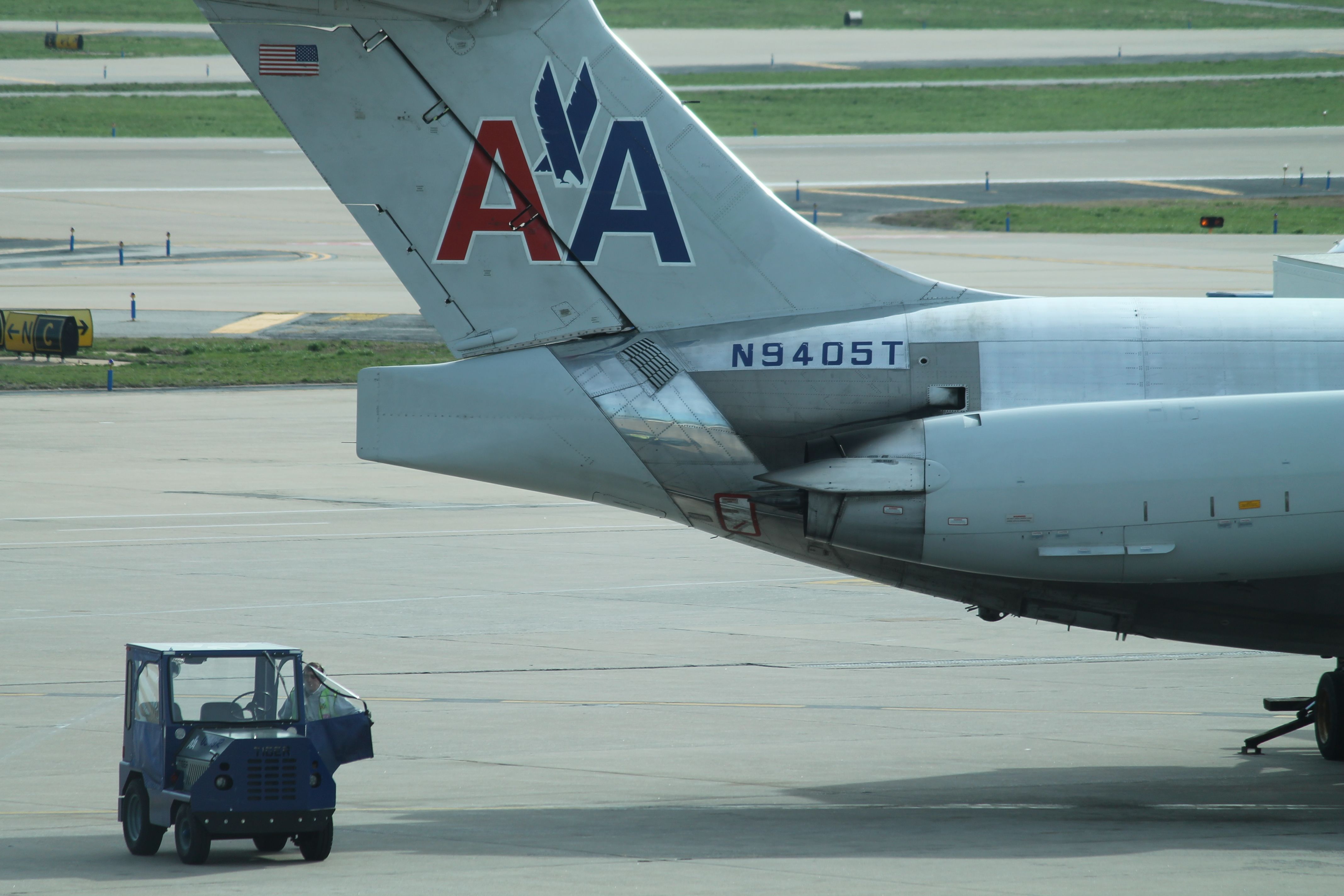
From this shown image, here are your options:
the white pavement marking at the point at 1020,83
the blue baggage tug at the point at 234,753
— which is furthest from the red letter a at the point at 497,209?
the white pavement marking at the point at 1020,83

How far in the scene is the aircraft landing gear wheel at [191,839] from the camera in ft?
41.4

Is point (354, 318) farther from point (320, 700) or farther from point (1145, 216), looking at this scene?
point (320, 700)

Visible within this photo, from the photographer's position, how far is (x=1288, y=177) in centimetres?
8931

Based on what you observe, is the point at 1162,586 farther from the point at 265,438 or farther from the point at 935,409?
the point at 265,438

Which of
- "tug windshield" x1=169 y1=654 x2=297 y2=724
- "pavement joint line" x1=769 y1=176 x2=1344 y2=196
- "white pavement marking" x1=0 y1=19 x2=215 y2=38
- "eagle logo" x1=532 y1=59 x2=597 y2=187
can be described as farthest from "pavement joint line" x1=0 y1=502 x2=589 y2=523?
"white pavement marking" x1=0 y1=19 x2=215 y2=38

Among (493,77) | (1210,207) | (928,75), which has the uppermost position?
(928,75)

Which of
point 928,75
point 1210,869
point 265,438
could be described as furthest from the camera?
point 928,75

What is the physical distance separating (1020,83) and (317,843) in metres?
119

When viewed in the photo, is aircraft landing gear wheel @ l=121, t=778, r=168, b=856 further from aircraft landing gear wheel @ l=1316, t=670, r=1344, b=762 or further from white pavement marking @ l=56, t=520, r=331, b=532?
white pavement marking @ l=56, t=520, r=331, b=532

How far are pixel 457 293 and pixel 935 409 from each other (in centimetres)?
439

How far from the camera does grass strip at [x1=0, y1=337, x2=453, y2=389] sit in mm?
46781

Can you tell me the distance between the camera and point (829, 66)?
13825 centimetres

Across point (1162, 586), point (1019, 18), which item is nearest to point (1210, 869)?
point (1162, 586)

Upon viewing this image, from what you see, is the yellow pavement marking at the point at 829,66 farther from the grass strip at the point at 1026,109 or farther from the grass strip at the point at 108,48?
the grass strip at the point at 108,48
